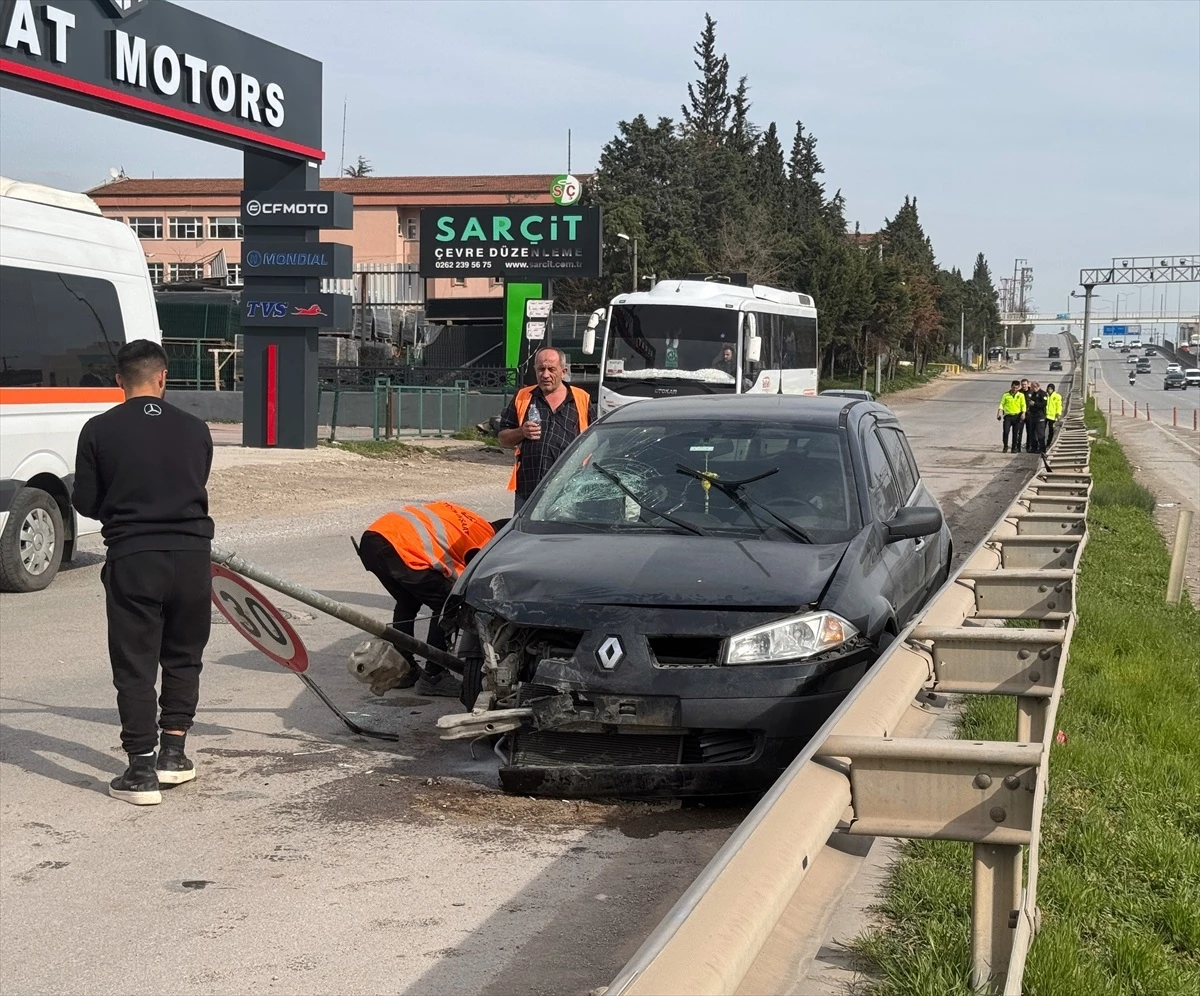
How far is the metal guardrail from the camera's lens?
7.35 ft

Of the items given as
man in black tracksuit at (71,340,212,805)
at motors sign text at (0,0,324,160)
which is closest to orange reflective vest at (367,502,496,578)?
man in black tracksuit at (71,340,212,805)

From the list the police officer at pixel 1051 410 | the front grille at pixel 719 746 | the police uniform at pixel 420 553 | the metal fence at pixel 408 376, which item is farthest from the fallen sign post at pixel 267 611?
the metal fence at pixel 408 376

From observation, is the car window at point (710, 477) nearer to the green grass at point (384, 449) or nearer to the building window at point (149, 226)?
the green grass at point (384, 449)

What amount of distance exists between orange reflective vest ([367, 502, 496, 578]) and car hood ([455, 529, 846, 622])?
1106mm

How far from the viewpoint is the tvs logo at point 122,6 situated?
72.1ft

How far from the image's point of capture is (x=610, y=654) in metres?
5.60

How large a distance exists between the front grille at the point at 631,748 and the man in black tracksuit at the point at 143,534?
1476 mm

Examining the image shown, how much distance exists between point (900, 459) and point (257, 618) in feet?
12.0

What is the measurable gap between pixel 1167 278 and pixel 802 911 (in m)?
97.8

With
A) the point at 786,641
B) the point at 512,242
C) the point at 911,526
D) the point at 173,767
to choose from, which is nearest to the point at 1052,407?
the point at 512,242

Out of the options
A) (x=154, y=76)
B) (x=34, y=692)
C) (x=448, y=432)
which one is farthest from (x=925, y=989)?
(x=448, y=432)

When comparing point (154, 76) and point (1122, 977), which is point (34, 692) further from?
point (154, 76)

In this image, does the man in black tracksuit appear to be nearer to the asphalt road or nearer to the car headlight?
the asphalt road

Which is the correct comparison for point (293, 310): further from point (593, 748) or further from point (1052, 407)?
point (593, 748)
